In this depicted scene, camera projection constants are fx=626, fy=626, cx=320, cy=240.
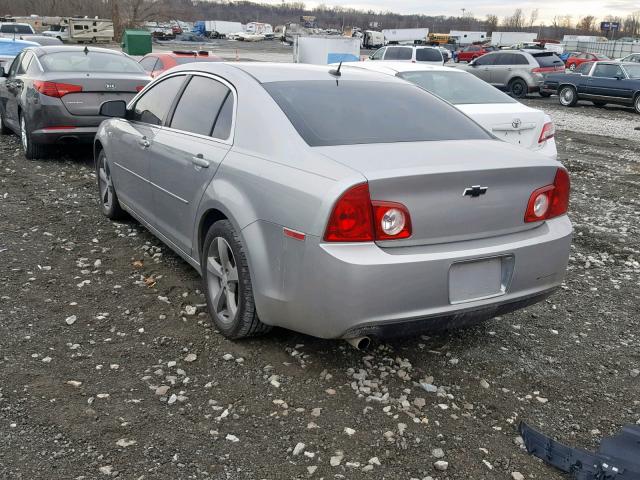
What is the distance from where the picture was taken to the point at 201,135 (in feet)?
13.8

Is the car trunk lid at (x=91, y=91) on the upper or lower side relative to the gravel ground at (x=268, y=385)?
upper

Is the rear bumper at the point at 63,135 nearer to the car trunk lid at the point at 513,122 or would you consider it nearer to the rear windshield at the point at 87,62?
the rear windshield at the point at 87,62

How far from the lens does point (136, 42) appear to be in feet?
102

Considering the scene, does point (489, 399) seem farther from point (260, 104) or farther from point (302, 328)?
point (260, 104)

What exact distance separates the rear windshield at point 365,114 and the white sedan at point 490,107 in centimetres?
300

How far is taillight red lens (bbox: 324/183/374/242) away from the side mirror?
3.20 meters

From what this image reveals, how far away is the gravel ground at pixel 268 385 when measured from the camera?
282 cm

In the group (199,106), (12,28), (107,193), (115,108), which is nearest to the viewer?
(199,106)

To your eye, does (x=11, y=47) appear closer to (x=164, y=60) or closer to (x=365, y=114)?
(x=164, y=60)

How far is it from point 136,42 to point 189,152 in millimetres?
29467

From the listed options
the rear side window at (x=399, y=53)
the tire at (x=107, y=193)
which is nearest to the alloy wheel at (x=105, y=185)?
the tire at (x=107, y=193)

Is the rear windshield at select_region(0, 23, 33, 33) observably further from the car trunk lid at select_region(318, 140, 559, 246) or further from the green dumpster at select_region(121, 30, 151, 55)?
the car trunk lid at select_region(318, 140, 559, 246)

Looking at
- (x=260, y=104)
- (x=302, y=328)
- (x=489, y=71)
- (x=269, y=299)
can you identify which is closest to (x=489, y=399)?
(x=302, y=328)

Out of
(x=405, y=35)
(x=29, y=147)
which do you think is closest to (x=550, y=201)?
(x=29, y=147)
